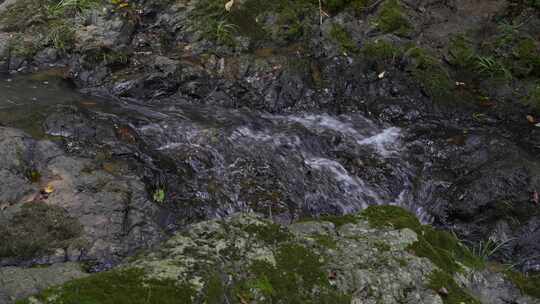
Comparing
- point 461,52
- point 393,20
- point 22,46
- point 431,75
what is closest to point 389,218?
point 431,75

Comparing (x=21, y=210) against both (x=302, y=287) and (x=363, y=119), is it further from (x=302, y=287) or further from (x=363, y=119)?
(x=363, y=119)

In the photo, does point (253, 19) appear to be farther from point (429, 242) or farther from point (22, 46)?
point (429, 242)

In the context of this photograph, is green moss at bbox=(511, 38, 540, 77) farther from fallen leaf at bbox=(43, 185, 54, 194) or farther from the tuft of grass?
the tuft of grass

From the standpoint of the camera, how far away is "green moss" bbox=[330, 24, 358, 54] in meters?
8.39

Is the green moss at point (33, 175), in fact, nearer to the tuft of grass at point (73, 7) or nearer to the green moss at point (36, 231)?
the green moss at point (36, 231)

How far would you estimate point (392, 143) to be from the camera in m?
7.12

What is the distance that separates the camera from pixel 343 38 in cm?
853

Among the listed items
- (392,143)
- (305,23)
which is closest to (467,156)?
(392,143)

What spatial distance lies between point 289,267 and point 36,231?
8.72 ft

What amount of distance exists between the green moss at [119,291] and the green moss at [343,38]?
22.7 ft

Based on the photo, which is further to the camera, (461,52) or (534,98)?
(461,52)

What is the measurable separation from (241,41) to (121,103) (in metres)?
Answer: 2.61

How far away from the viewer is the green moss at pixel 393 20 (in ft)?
28.5

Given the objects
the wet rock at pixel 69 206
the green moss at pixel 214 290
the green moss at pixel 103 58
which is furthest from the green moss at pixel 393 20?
the green moss at pixel 214 290
